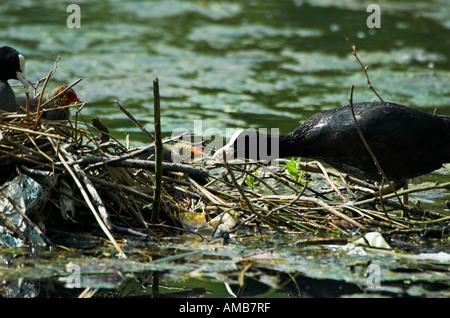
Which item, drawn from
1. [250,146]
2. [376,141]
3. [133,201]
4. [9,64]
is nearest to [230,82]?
[9,64]

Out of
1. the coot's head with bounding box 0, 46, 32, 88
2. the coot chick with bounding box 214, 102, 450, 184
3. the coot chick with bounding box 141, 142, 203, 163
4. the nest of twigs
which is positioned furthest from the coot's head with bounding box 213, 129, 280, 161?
the coot's head with bounding box 0, 46, 32, 88

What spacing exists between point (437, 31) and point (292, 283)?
9583mm

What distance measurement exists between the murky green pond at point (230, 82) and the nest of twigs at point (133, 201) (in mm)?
194

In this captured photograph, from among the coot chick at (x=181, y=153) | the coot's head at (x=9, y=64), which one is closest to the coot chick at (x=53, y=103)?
the coot's head at (x=9, y=64)

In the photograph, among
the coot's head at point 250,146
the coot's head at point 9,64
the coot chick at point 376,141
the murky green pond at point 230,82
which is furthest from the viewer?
the coot's head at point 9,64

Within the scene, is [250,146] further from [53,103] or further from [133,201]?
[53,103]

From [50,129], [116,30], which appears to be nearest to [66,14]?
[116,30]

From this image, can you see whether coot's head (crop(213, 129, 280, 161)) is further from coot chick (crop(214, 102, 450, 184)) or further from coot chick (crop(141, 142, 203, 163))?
coot chick (crop(141, 142, 203, 163))

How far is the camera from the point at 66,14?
12.7 metres

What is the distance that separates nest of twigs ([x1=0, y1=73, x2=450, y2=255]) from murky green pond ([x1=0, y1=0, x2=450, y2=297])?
19 centimetres

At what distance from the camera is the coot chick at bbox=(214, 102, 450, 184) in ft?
14.9

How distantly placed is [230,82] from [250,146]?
4360mm

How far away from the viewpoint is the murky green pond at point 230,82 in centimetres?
333

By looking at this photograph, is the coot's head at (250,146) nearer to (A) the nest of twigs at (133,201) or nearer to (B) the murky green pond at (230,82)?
(A) the nest of twigs at (133,201)
